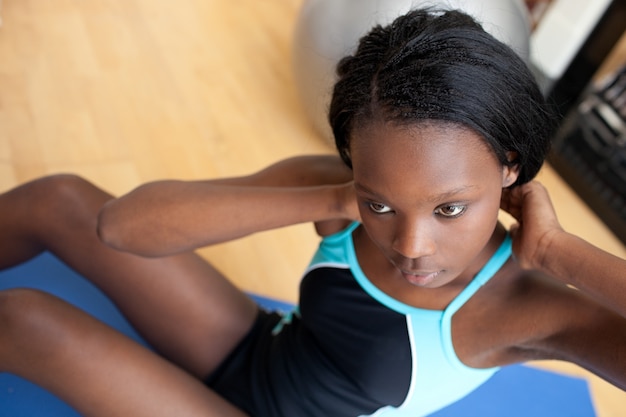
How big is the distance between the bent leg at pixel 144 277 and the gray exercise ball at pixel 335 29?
702 mm

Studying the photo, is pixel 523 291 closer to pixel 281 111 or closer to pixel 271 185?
pixel 271 185

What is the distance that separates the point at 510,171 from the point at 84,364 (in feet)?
2.08

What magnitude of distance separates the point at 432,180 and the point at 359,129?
11cm

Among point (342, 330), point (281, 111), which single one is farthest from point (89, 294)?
point (281, 111)

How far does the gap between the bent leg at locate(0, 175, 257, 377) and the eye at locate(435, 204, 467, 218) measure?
20.5 inches

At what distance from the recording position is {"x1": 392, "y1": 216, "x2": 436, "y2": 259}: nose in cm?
68

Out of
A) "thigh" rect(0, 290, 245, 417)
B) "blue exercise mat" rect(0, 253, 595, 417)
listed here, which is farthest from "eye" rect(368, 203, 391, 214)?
"blue exercise mat" rect(0, 253, 595, 417)

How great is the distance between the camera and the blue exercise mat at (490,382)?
51.1 inches

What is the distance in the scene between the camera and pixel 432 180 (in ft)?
2.11

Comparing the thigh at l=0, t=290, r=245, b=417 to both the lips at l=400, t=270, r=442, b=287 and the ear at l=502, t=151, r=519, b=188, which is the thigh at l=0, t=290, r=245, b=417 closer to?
the lips at l=400, t=270, r=442, b=287

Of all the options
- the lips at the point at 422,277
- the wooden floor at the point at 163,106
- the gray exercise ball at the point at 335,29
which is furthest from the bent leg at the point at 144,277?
the gray exercise ball at the point at 335,29

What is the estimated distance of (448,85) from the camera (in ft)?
2.11

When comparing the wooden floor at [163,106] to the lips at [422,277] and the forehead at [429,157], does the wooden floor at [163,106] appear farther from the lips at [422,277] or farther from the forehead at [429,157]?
the forehead at [429,157]

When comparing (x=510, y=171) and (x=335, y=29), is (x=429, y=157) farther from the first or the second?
(x=335, y=29)
